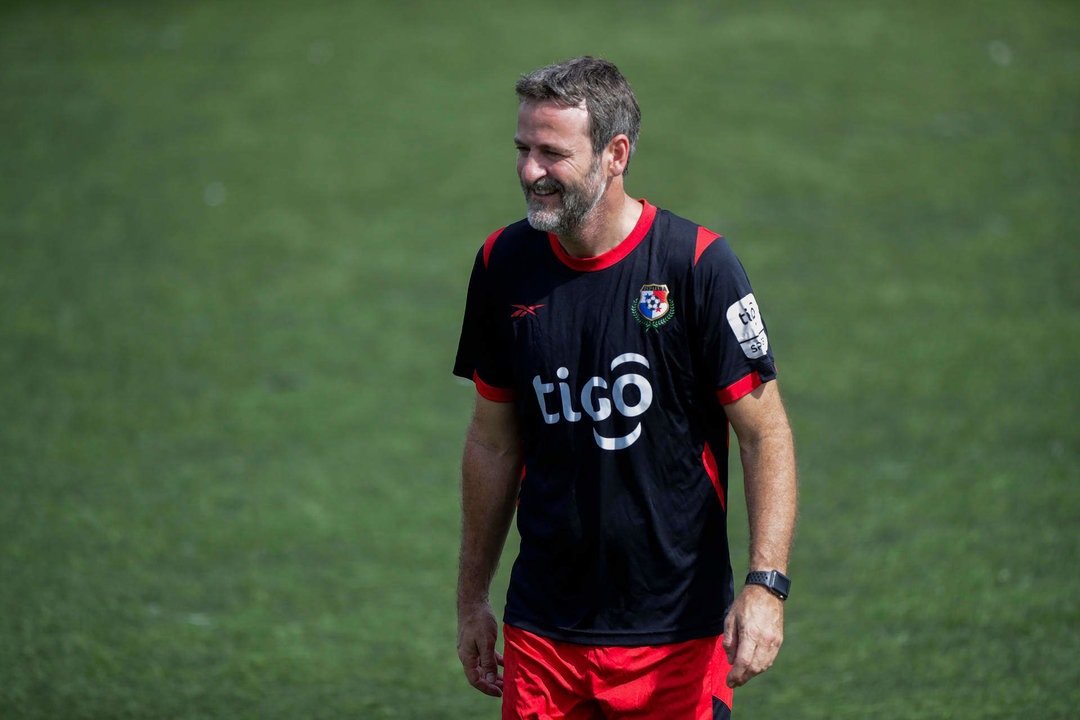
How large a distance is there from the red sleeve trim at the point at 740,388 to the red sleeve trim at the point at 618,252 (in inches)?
14.3

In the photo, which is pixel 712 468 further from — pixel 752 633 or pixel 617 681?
pixel 617 681

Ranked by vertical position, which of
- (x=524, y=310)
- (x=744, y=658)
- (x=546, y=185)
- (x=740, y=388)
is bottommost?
(x=744, y=658)

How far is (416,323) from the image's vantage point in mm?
7668

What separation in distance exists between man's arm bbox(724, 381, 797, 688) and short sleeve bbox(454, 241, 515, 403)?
53 cm

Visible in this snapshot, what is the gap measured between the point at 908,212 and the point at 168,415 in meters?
5.32

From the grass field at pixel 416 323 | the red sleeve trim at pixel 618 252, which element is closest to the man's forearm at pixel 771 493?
the red sleeve trim at pixel 618 252

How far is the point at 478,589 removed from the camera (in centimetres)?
285

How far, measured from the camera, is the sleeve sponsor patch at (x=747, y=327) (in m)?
2.46

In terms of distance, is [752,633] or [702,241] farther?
[702,241]

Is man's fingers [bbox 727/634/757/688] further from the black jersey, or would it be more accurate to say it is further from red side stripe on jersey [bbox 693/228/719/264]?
red side stripe on jersey [bbox 693/228/719/264]

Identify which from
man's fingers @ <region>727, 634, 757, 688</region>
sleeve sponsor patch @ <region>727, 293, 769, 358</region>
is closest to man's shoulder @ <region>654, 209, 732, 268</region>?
sleeve sponsor patch @ <region>727, 293, 769, 358</region>

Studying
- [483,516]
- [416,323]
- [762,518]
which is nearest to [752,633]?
[762,518]

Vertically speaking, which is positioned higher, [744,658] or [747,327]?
[747,327]

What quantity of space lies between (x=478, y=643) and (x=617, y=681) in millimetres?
407
